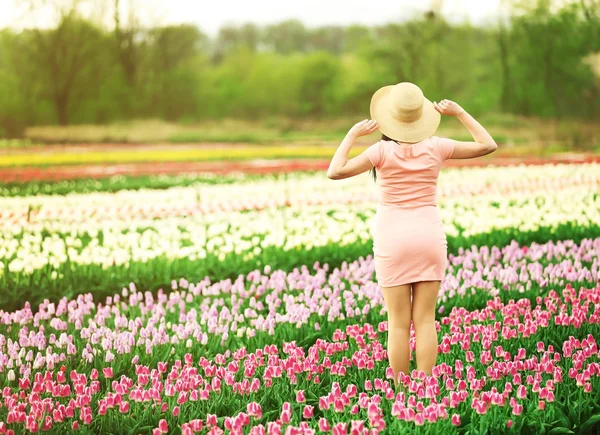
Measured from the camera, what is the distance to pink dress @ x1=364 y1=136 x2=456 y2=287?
3.40 meters

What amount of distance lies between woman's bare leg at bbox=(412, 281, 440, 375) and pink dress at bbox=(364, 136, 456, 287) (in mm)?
67

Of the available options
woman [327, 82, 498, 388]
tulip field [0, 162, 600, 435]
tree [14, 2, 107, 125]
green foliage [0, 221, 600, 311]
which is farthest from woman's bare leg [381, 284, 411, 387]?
tree [14, 2, 107, 125]

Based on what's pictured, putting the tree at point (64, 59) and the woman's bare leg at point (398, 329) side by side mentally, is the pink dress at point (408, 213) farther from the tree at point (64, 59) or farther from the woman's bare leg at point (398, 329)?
the tree at point (64, 59)

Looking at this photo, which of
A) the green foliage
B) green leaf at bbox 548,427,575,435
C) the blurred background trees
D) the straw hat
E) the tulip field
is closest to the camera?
green leaf at bbox 548,427,575,435

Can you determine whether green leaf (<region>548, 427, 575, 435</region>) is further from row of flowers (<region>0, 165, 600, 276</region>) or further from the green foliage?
row of flowers (<region>0, 165, 600, 276</region>)

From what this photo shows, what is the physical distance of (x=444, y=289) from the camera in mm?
5211

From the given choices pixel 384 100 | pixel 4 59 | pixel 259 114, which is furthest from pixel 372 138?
pixel 384 100

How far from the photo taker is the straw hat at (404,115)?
3.38m

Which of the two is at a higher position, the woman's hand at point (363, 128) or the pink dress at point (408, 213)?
the woman's hand at point (363, 128)

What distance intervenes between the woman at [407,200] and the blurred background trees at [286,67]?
14660mm

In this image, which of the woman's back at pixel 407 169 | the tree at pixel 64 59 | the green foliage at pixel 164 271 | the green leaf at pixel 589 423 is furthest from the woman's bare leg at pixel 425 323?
the tree at pixel 64 59

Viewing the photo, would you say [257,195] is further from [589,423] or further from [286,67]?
[286,67]

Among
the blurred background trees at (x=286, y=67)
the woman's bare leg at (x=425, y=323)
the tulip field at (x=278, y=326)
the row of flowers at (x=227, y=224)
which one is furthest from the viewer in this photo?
the blurred background trees at (x=286, y=67)

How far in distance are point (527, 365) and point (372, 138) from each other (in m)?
23.2
